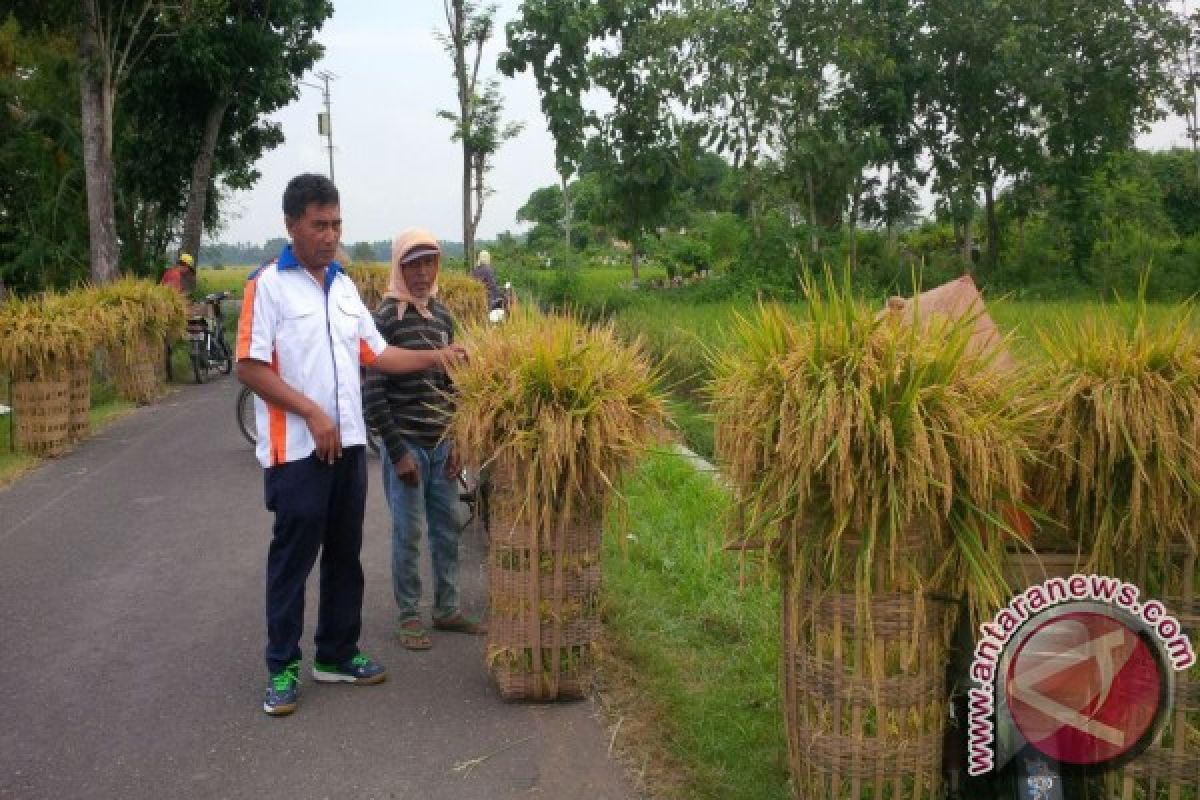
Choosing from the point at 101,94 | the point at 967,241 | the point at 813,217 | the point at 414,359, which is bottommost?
the point at 414,359

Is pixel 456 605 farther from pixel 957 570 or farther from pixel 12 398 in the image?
pixel 12 398

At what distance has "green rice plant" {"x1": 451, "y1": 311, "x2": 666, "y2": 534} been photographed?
411 centimetres

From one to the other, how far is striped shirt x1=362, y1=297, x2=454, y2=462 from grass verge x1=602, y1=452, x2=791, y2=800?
908 mm

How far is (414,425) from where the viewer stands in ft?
16.0

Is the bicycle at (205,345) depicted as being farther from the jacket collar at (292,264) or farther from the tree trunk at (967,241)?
the tree trunk at (967,241)

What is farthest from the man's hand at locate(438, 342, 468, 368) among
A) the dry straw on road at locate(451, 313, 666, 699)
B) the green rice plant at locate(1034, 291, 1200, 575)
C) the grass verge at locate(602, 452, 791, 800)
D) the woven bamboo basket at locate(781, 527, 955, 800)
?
the green rice plant at locate(1034, 291, 1200, 575)

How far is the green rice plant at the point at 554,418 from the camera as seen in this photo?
4105 mm

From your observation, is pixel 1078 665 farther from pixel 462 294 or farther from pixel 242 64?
pixel 242 64

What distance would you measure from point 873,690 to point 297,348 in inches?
94.7

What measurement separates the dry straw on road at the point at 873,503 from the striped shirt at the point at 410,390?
79.6 inches

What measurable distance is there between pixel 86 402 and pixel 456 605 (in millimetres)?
6619

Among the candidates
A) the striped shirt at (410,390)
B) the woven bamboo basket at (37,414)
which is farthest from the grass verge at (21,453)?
the striped shirt at (410,390)

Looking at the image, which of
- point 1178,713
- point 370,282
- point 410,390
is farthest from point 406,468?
point 370,282

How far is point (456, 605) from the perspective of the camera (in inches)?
208
